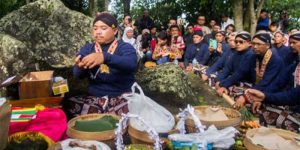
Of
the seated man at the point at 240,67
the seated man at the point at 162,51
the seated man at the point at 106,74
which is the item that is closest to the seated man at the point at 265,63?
the seated man at the point at 240,67

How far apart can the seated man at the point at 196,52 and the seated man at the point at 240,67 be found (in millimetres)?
2898

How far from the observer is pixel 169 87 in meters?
6.50

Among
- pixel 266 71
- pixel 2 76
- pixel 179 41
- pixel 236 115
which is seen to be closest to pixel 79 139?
pixel 236 115

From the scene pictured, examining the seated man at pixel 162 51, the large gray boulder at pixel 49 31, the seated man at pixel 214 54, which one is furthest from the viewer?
the seated man at pixel 162 51

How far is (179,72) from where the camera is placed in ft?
22.7

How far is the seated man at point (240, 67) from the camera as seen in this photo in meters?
6.18

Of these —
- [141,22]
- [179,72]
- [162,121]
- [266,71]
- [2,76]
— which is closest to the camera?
[162,121]

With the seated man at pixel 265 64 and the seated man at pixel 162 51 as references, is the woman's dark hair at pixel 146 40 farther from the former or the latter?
the seated man at pixel 265 64

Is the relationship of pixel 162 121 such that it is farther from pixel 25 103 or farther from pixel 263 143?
pixel 25 103

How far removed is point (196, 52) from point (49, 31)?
5445mm

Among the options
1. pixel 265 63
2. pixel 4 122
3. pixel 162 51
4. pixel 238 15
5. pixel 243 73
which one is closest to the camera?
pixel 4 122

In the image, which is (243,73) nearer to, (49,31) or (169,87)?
(169,87)

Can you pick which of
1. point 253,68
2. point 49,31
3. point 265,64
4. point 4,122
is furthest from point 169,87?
point 4,122

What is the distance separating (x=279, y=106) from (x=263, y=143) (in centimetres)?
217
